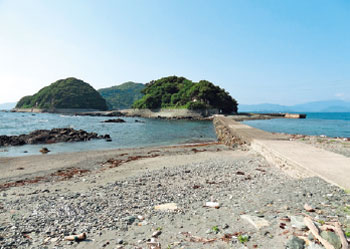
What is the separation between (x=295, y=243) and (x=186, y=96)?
80651 mm

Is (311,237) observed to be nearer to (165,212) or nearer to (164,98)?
(165,212)

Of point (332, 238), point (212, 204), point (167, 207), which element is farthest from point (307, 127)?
point (332, 238)

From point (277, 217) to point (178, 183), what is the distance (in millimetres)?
4187

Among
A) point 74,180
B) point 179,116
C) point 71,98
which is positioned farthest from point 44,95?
point 74,180

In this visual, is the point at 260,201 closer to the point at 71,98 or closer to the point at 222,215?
the point at 222,215

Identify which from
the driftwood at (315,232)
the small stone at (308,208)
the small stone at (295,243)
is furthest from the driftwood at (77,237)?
the small stone at (308,208)

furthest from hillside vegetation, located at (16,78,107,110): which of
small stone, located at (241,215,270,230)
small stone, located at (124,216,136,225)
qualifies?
small stone, located at (241,215,270,230)

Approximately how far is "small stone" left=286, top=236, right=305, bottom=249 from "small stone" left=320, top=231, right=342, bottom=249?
0.32 m

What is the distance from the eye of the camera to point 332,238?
318 cm

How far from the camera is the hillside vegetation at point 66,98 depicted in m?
139

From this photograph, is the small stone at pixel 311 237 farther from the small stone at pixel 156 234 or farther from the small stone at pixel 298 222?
the small stone at pixel 156 234

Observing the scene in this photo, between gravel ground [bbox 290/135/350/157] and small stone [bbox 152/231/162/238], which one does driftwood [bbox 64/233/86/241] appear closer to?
small stone [bbox 152/231/162/238]

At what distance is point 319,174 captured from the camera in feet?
21.9

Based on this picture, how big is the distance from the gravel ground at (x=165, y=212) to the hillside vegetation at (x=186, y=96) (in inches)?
2720
